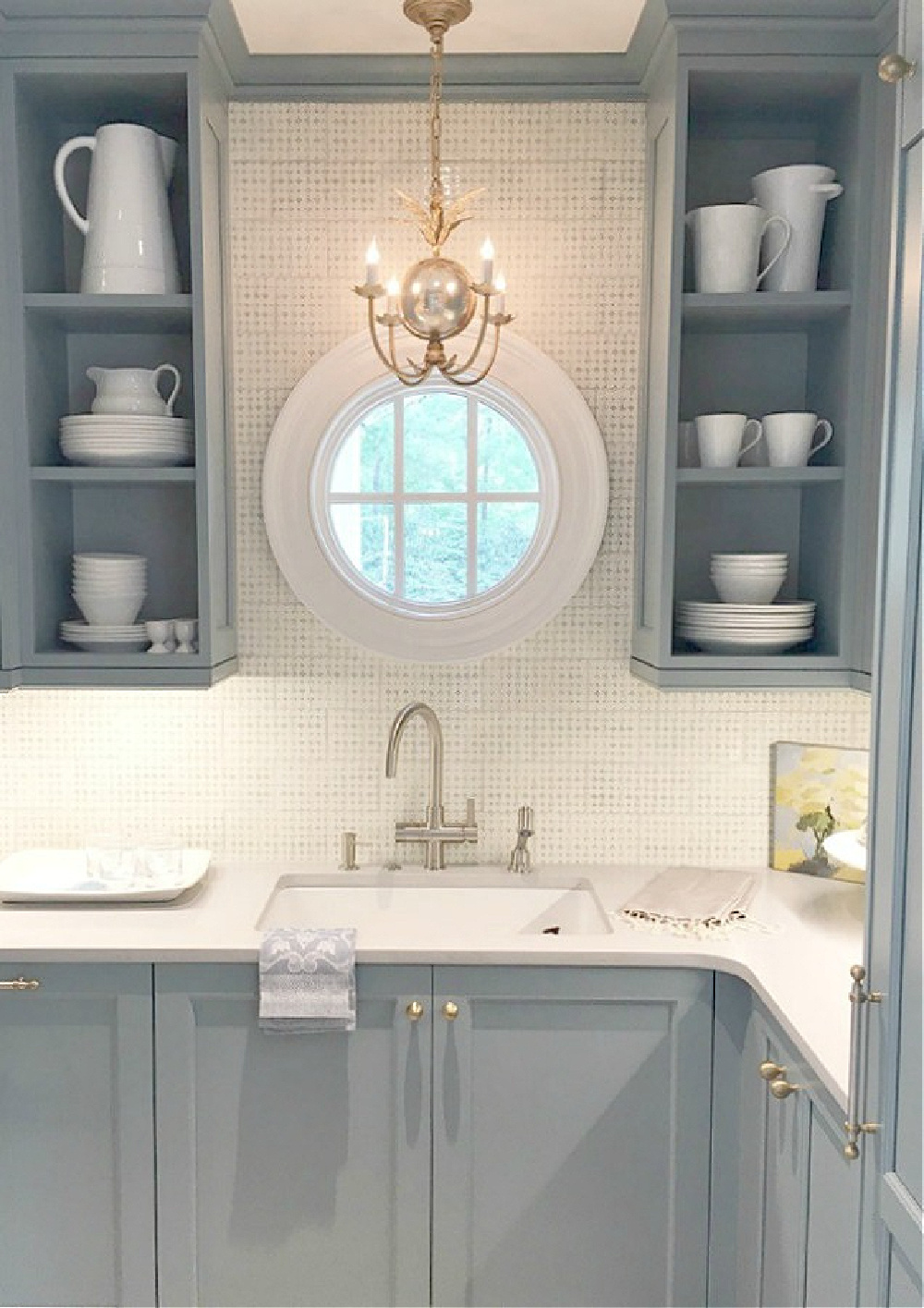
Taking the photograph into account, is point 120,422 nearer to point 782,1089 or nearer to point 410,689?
point 410,689

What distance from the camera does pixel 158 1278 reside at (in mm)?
2076

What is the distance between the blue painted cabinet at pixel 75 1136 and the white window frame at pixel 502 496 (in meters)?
0.91

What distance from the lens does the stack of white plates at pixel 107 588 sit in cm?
229

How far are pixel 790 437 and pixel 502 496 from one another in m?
0.63

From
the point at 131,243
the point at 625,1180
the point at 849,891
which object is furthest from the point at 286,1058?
the point at 131,243

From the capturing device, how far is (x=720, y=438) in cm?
224

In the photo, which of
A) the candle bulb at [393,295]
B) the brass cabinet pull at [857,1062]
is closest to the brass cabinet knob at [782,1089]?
the brass cabinet pull at [857,1062]

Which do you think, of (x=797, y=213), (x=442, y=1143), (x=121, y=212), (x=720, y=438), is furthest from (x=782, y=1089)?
(x=121, y=212)

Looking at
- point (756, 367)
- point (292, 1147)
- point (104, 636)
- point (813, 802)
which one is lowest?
point (292, 1147)

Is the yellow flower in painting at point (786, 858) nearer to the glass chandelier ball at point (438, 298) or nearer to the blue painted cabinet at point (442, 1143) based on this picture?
the blue painted cabinet at point (442, 1143)

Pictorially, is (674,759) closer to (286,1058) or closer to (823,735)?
(823,735)

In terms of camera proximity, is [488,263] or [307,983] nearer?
[488,263]

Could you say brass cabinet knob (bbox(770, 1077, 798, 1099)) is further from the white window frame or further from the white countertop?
the white window frame

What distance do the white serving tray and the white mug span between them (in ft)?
5.26
